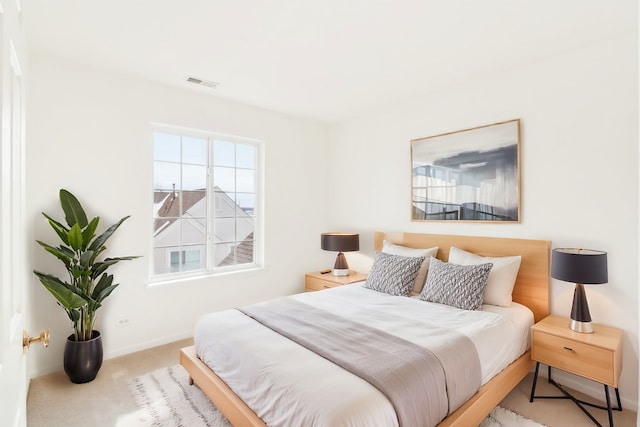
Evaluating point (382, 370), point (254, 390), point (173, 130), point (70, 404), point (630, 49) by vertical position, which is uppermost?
point (630, 49)

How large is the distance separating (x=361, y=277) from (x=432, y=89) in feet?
7.44

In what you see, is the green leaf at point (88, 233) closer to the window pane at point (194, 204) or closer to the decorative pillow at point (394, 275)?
the window pane at point (194, 204)

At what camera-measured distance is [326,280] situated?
13.1 feet

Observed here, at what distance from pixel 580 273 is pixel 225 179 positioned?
3.43m

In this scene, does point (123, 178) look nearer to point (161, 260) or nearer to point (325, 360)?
point (161, 260)

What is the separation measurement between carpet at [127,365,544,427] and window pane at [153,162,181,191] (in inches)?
71.0

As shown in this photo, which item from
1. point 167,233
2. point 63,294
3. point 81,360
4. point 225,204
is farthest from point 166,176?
point 81,360

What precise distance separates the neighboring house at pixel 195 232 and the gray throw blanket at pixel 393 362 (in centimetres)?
168

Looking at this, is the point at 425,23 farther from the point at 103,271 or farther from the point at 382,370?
the point at 103,271

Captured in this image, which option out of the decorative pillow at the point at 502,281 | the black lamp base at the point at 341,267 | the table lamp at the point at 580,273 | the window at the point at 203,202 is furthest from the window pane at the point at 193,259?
the table lamp at the point at 580,273

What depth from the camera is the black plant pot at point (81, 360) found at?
2.56 meters

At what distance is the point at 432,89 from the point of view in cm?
341

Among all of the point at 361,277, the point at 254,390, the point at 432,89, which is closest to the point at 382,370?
the point at 254,390

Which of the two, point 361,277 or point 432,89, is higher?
point 432,89
